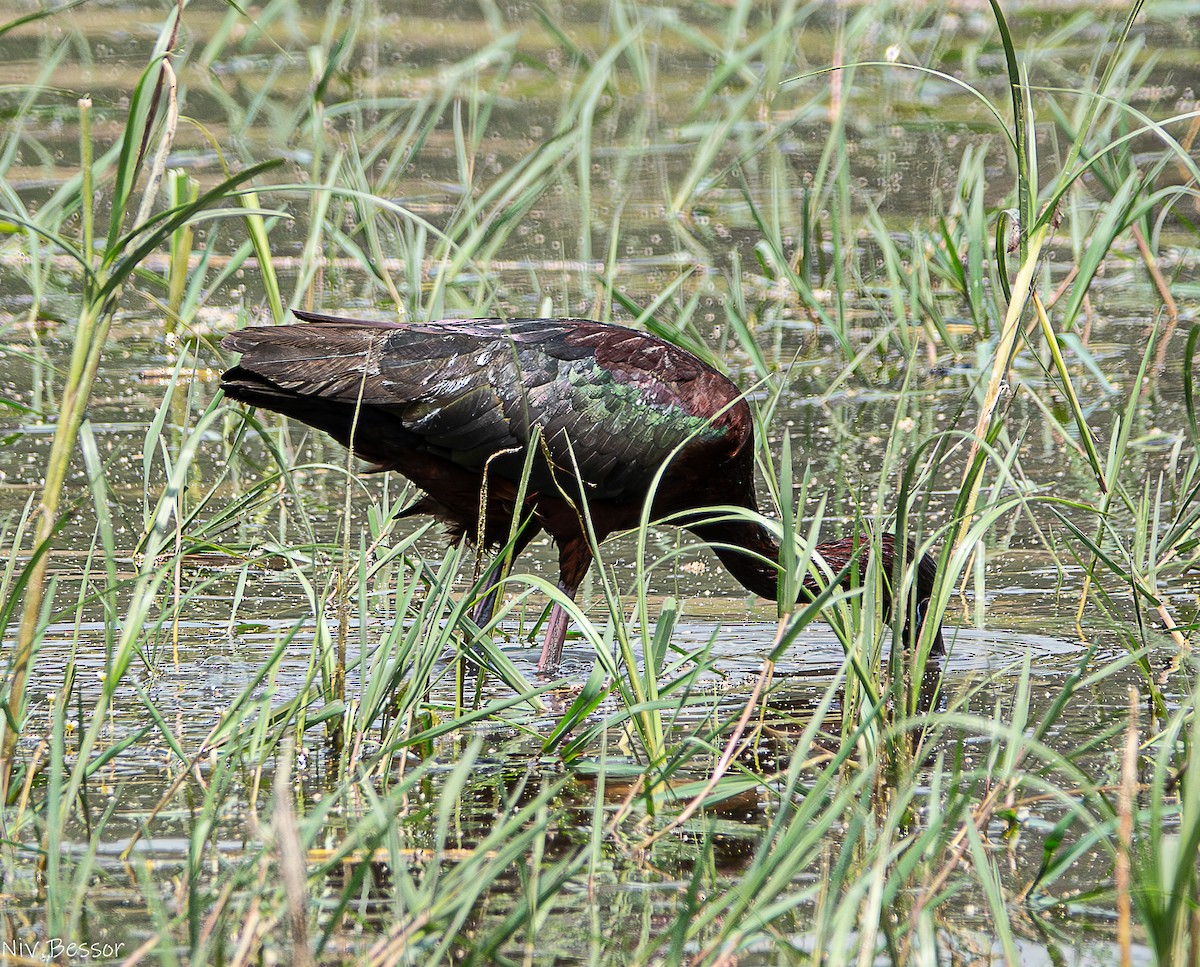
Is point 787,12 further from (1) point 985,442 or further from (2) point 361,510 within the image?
(1) point 985,442

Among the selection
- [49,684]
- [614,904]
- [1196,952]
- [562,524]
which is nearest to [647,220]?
[562,524]

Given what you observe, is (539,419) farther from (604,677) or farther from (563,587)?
(604,677)

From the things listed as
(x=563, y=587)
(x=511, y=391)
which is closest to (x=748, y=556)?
(x=563, y=587)

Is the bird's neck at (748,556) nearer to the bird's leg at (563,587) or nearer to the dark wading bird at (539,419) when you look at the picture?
the dark wading bird at (539,419)

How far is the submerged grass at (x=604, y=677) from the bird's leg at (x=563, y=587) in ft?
0.46

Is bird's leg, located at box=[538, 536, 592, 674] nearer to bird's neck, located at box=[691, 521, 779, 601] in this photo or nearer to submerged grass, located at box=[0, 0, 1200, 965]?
submerged grass, located at box=[0, 0, 1200, 965]

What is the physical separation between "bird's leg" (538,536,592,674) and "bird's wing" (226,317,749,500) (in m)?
0.19

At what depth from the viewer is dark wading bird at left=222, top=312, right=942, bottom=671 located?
509cm

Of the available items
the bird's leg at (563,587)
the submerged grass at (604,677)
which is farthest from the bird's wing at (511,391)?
the submerged grass at (604,677)

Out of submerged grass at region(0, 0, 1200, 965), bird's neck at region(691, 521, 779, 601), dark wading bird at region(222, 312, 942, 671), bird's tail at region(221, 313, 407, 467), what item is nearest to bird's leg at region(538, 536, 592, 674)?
dark wading bird at region(222, 312, 942, 671)

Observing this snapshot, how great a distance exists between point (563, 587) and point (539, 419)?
20.6 inches

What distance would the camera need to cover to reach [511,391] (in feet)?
17.4

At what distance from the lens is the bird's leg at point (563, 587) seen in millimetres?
5168

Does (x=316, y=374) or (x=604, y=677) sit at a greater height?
(x=316, y=374)
